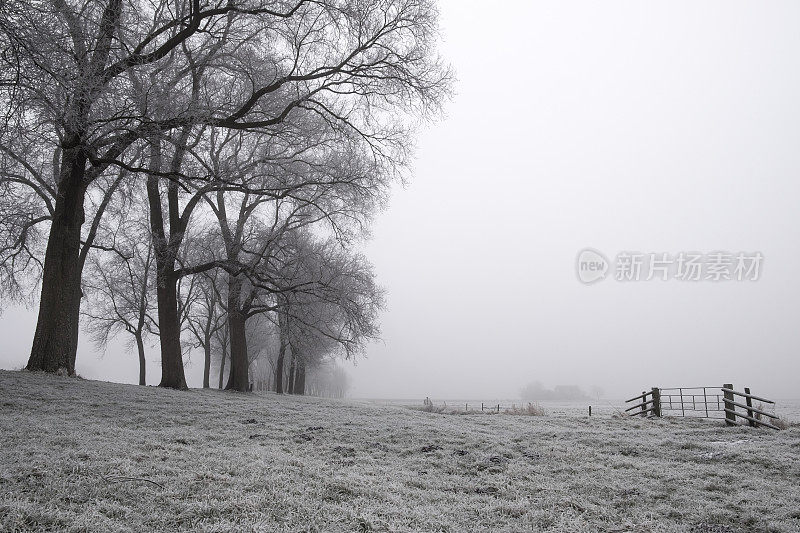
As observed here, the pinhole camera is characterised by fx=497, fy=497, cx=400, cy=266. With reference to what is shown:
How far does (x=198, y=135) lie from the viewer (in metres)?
16.6

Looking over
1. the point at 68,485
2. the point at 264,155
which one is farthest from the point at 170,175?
the point at 68,485

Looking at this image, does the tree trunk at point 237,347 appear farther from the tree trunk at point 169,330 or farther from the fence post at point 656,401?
the fence post at point 656,401

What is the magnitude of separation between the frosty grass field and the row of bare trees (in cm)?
512

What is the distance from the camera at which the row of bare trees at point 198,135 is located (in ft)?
29.0

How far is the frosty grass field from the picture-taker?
15.4 feet

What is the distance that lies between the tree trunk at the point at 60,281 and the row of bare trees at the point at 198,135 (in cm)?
4

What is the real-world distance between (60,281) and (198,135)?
6167 millimetres

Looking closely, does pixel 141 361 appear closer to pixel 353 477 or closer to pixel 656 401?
pixel 656 401

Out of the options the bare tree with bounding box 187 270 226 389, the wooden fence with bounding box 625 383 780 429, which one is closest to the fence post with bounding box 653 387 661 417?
the wooden fence with bounding box 625 383 780 429

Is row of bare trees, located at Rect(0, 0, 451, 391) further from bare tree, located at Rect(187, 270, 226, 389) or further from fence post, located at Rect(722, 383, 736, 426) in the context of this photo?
fence post, located at Rect(722, 383, 736, 426)

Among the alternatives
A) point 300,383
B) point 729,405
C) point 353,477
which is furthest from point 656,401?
point 300,383

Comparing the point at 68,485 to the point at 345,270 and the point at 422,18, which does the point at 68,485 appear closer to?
the point at 422,18

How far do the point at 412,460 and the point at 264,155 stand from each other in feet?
45.1

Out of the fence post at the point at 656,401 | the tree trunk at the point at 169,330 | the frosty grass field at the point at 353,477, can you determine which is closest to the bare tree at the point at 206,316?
the tree trunk at the point at 169,330
